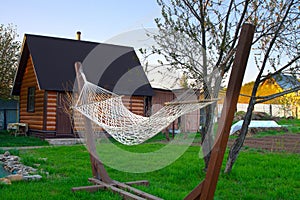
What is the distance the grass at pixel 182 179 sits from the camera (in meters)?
4.07

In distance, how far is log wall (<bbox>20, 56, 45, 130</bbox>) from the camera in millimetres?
11858

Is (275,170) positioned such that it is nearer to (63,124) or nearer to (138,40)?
(138,40)

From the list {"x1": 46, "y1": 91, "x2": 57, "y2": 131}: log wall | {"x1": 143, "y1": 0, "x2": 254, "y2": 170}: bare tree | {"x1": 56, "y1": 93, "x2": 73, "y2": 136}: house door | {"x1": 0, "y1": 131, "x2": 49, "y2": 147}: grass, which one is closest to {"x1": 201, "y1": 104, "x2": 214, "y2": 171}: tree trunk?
{"x1": 143, "y1": 0, "x2": 254, "y2": 170}: bare tree

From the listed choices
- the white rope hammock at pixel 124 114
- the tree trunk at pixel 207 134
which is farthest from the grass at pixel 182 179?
the white rope hammock at pixel 124 114

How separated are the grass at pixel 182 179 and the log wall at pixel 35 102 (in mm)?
5216

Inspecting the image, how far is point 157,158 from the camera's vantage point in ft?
23.2

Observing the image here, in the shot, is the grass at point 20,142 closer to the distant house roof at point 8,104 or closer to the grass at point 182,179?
the grass at point 182,179

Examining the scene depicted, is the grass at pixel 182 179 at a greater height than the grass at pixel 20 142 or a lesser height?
greater

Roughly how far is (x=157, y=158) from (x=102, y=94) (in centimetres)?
279

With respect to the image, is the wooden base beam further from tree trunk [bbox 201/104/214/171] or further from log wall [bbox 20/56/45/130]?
log wall [bbox 20/56/45/130]

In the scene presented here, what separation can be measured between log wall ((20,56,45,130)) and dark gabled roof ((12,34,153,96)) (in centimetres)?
42

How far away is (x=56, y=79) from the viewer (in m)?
11.6

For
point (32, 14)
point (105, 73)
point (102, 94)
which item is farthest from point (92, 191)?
point (105, 73)

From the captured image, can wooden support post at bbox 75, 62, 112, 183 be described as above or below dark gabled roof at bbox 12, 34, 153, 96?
below
